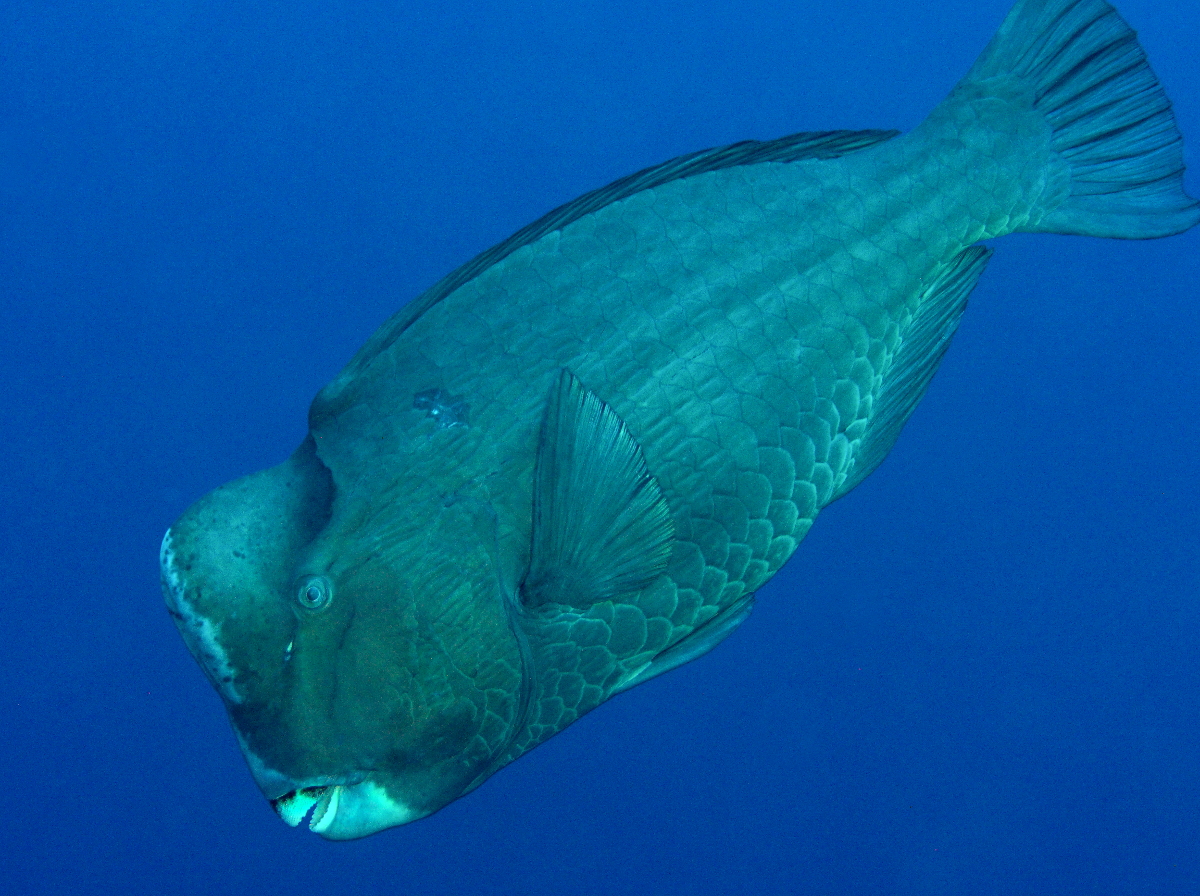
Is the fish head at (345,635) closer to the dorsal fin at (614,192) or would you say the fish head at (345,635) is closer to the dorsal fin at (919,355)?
the dorsal fin at (614,192)

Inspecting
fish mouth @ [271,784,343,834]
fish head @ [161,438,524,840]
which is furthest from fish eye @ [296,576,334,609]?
fish mouth @ [271,784,343,834]

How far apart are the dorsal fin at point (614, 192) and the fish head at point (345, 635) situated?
0.35 metres

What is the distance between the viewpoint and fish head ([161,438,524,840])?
1748 mm

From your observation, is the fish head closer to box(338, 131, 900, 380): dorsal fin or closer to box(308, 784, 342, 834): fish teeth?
box(308, 784, 342, 834): fish teeth

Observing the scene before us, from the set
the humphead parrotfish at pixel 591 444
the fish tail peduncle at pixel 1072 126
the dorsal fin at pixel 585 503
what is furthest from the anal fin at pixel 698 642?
the fish tail peduncle at pixel 1072 126

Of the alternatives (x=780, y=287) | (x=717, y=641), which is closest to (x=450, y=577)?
(x=717, y=641)

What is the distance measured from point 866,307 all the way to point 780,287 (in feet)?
0.84

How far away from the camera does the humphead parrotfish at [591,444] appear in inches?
70.8

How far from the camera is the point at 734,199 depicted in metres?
2.16

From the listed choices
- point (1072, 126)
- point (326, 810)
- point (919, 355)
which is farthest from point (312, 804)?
point (1072, 126)

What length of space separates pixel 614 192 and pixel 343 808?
1461 mm

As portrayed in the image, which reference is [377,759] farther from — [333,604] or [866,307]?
[866,307]

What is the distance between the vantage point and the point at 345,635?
1786 millimetres

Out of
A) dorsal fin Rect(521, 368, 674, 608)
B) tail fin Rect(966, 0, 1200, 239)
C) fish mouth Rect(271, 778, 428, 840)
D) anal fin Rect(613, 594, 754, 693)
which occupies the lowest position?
anal fin Rect(613, 594, 754, 693)
